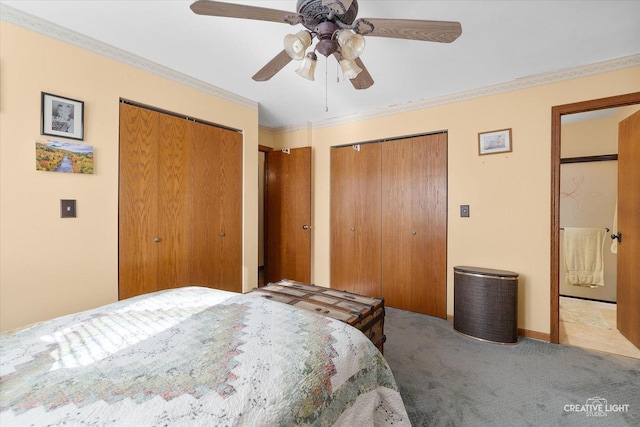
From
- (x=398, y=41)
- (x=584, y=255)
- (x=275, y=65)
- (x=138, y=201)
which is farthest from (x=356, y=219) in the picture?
(x=584, y=255)

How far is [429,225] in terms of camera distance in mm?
3260

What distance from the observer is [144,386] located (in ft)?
2.76

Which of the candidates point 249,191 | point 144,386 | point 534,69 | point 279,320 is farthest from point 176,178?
point 534,69

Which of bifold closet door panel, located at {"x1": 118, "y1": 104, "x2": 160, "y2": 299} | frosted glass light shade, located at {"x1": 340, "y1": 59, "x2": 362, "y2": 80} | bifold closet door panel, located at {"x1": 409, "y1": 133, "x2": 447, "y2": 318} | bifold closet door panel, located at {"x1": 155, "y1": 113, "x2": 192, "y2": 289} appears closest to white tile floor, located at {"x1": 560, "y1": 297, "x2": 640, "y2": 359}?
bifold closet door panel, located at {"x1": 409, "y1": 133, "x2": 447, "y2": 318}

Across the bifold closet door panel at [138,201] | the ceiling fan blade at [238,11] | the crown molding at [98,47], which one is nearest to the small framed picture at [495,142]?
the ceiling fan blade at [238,11]

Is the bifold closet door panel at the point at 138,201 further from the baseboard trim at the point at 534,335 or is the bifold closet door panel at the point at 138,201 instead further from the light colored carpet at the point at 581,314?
the light colored carpet at the point at 581,314

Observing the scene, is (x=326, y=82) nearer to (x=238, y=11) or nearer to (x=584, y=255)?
(x=238, y=11)

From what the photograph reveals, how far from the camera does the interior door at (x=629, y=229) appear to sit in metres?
2.42

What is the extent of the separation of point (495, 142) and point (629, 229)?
1378 mm

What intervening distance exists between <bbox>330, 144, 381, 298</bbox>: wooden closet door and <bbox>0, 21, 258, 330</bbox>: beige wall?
236cm

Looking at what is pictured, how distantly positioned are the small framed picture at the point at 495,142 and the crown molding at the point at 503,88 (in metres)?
0.41

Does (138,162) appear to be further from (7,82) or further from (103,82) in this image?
(7,82)

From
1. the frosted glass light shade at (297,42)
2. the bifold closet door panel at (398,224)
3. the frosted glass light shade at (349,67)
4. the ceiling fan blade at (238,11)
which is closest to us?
the ceiling fan blade at (238,11)

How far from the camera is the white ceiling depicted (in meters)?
1.78
